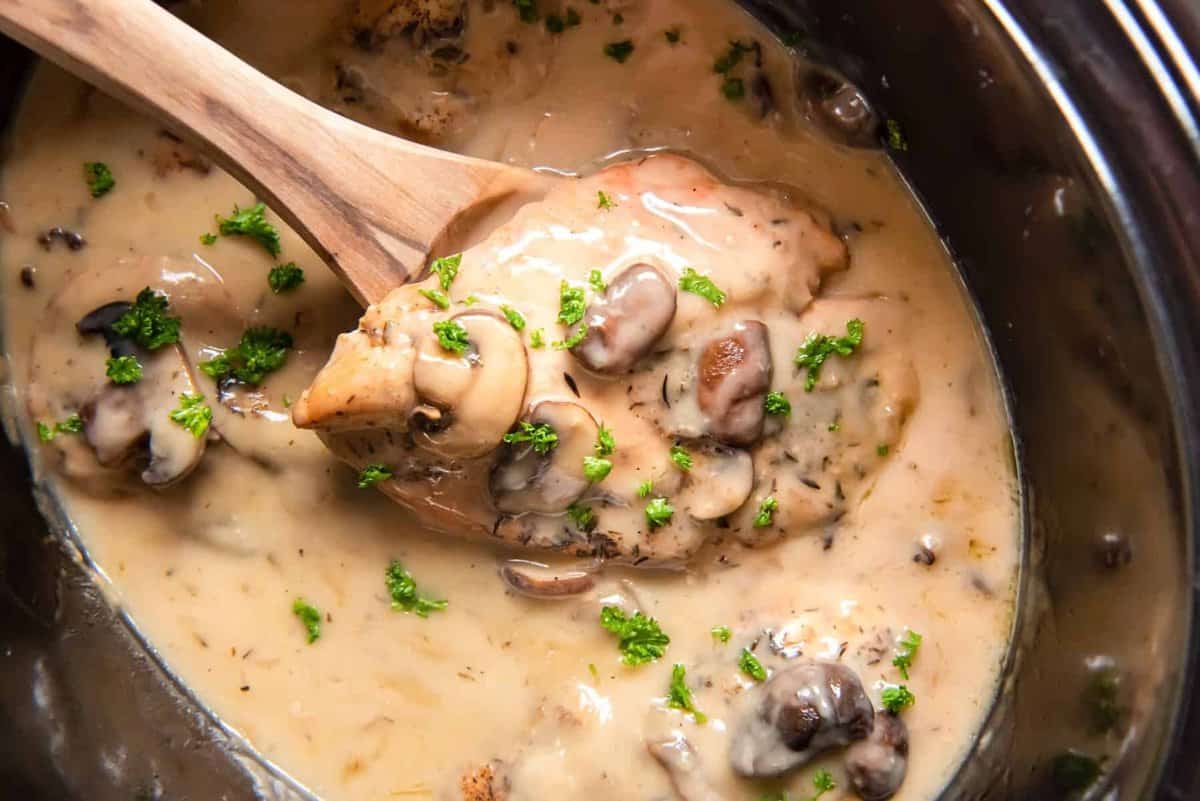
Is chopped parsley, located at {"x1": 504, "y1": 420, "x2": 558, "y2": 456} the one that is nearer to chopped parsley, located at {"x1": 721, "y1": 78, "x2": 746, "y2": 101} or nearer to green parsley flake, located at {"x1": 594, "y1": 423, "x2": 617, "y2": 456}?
green parsley flake, located at {"x1": 594, "y1": 423, "x2": 617, "y2": 456}

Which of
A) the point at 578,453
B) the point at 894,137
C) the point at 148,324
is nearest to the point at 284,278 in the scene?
the point at 148,324

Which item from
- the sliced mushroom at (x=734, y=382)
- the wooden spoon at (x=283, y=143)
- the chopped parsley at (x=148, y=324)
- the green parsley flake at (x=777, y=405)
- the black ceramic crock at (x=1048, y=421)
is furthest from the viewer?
the chopped parsley at (x=148, y=324)

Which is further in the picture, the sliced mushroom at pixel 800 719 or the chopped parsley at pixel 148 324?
the chopped parsley at pixel 148 324

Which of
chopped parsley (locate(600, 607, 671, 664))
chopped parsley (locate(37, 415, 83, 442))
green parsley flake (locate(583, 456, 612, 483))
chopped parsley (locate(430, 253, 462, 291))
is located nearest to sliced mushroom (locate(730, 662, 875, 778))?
chopped parsley (locate(600, 607, 671, 664))

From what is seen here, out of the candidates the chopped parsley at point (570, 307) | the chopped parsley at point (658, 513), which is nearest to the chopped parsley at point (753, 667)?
the chopped parsley at point (658, 513)

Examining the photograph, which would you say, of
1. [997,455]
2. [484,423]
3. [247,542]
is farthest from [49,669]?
[997,455]

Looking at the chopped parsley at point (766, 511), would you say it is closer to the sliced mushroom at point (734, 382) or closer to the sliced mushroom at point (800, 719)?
the sliced mushroom at point (734, 382)

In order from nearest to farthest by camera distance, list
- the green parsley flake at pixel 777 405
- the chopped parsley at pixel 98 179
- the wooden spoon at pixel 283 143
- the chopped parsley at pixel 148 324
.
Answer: the wooden spoon at pixel 283 143, the green parsley flake at pixel 777 405, the chopped parsley at pixel 148 324, the chopped parsley at pixel 98 179

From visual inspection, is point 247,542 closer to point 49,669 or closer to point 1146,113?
point 49,669
